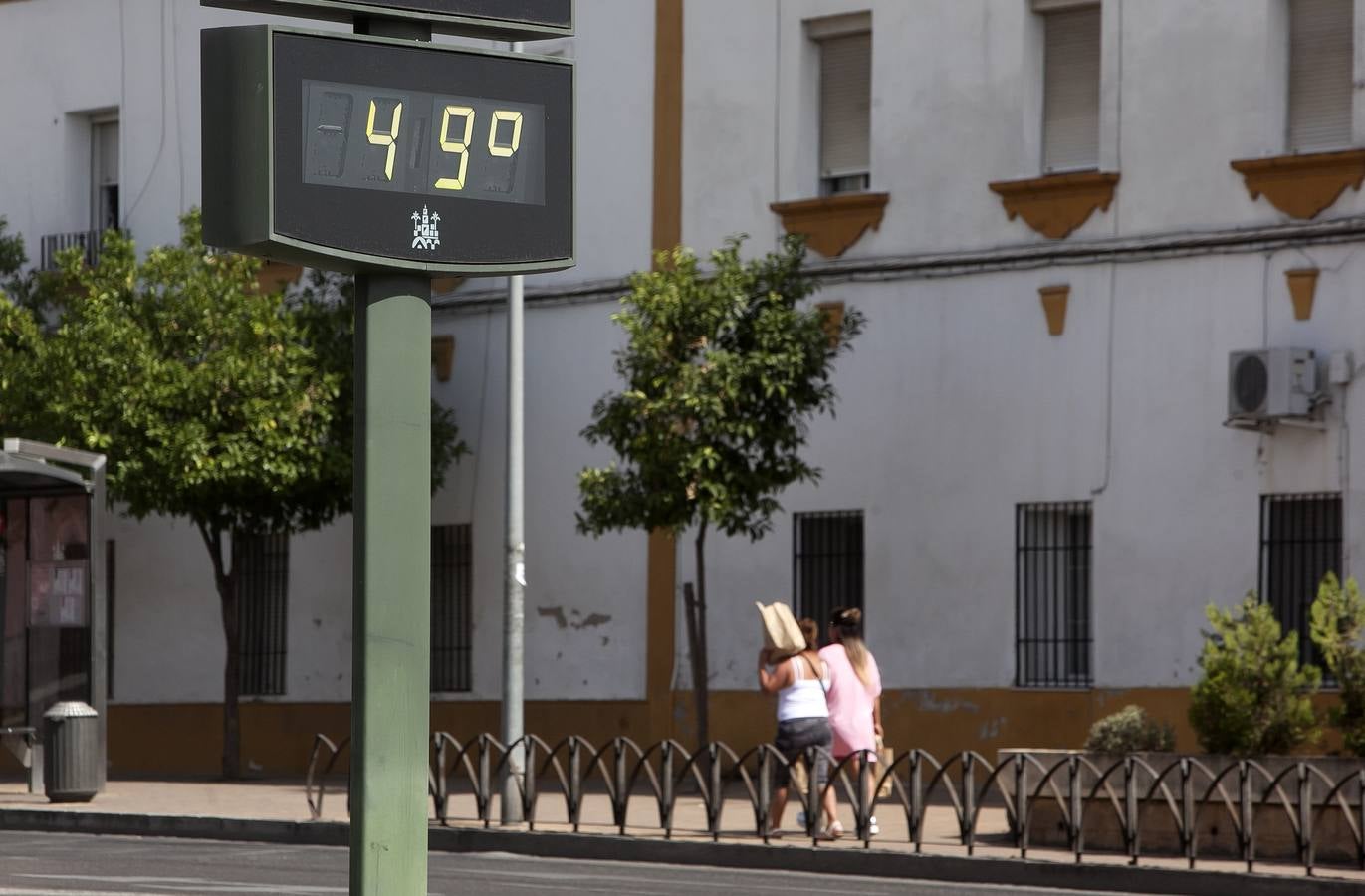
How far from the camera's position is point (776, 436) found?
20.9m

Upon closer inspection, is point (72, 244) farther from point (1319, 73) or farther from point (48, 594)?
point (1319, 73)

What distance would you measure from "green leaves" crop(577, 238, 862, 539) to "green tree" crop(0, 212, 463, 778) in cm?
449

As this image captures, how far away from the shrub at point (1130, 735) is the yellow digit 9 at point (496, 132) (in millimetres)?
10979

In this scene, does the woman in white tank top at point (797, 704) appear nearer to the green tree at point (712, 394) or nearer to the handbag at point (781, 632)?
the handbag at point (781, 632)

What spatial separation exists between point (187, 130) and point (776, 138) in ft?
26.5

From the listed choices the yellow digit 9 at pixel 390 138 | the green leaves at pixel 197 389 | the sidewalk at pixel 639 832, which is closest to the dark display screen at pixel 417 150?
the yellow digit 9 at pixel 390 138

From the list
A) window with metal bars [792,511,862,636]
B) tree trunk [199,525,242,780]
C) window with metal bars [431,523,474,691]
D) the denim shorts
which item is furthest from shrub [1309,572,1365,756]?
tree trunk [199,525,242,780]

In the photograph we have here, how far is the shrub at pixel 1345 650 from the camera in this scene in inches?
614

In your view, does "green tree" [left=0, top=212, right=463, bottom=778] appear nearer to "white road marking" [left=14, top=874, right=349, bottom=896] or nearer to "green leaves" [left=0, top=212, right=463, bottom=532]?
"green leaves" [left=0, top=212, right=463, bottom=532]

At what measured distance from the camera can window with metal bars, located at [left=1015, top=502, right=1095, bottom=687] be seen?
71.5 ft

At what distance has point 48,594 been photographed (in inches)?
905

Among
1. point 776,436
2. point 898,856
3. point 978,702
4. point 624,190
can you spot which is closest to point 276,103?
point 898,856

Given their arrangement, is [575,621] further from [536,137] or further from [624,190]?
[536,137]

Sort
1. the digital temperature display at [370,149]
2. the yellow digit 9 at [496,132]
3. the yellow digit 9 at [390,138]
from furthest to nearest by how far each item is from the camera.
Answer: the yellow digit 9 at [496,132] < the yellow digit 9 at [390,138] < the digital temperature display at [370,149]
